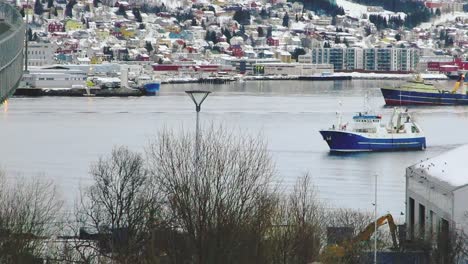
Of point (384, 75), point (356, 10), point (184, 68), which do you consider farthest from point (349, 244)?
point (356, 10)

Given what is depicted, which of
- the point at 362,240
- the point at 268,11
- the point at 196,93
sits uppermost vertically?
the point at 268,11

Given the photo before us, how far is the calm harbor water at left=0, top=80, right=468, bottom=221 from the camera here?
10477mm

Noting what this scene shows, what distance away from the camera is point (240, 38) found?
55.8m

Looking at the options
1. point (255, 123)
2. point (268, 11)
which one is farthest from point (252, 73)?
point (255, 123)

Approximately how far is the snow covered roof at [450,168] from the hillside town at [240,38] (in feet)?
101

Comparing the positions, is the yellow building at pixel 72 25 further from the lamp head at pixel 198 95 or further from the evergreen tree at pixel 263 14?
the lamp head at pixel 198 95

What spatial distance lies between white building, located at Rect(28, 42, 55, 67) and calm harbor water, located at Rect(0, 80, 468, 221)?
12.3 m

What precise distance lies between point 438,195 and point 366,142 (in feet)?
29.9

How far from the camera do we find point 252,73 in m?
46.4

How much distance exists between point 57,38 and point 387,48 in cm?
1078

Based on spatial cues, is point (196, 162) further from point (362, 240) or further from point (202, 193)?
point (362, 240)

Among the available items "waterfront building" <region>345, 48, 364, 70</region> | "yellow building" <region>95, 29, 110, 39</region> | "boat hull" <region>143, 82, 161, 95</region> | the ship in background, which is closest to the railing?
the ship in background

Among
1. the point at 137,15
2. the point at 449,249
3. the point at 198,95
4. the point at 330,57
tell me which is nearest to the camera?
the point at 198,95

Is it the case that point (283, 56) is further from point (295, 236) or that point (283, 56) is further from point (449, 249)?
point (295, 236)
